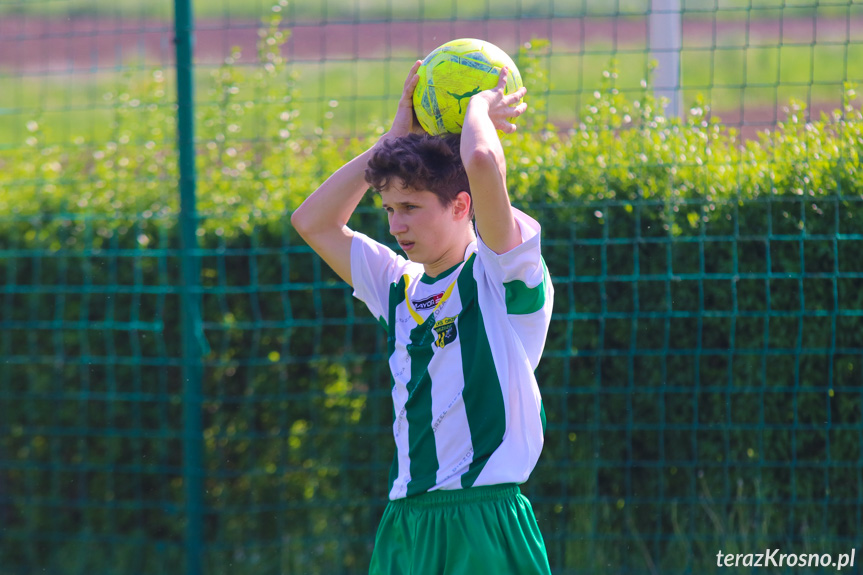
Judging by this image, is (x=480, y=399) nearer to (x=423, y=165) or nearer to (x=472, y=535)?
(x=472, y=535)

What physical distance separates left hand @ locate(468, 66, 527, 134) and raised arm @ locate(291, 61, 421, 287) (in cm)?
33

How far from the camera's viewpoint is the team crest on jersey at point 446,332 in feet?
7.44

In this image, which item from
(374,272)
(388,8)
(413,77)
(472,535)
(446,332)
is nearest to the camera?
(472,535)

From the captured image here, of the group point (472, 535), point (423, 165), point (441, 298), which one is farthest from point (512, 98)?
point (472, 535)

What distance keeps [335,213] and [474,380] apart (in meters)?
0.70

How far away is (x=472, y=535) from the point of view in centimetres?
217

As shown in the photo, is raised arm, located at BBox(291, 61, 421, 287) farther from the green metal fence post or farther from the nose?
the green metal fence post

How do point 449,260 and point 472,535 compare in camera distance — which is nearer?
point 472,535

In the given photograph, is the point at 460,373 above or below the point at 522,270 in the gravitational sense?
below

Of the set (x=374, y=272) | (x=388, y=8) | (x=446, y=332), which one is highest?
(x=388, y=8)

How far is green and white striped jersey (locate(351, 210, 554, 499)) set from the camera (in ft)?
7.18

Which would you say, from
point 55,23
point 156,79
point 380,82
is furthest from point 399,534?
point 55,23

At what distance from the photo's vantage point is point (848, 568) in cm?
381

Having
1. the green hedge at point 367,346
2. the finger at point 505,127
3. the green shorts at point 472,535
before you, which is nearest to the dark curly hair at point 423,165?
the finger at point 505,127
